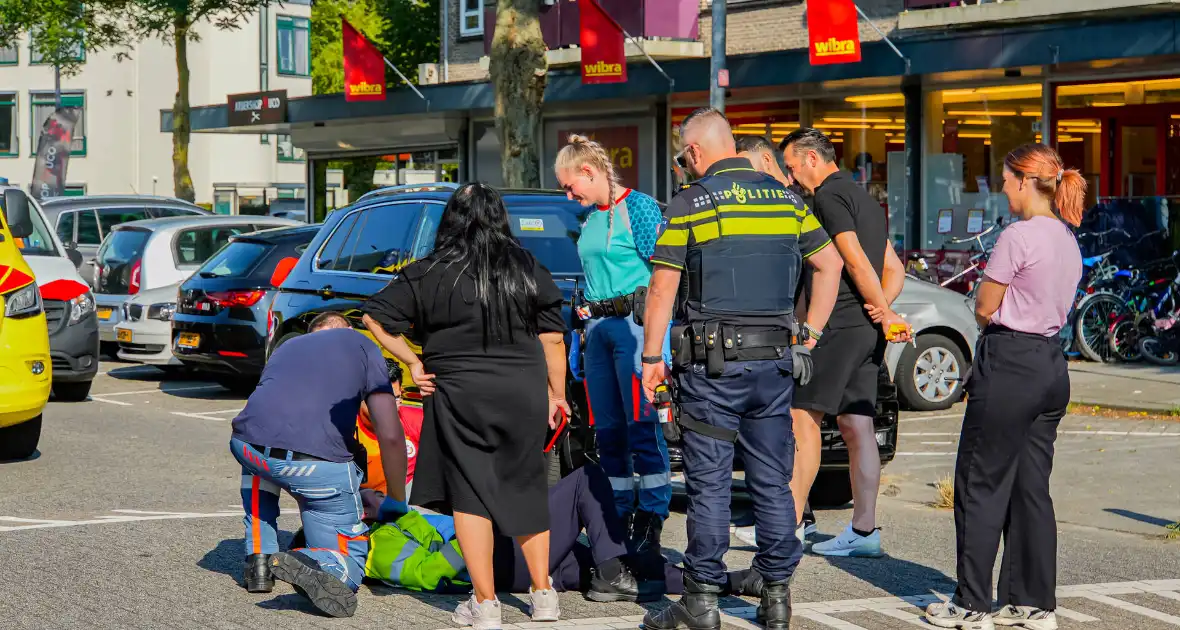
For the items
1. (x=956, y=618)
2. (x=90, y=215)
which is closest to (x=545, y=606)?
(x=956, y=618)

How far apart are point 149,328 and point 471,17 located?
1442cm

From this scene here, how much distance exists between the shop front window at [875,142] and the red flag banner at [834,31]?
191 centimetres

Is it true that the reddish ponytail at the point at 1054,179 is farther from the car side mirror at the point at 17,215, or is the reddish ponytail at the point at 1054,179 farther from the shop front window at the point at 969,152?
the shop front window at the point at 969,152

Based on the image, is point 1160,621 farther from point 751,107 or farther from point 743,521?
point 751,107

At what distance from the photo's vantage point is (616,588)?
21.9 feet

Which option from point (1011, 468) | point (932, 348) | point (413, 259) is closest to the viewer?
point (1011, 468)

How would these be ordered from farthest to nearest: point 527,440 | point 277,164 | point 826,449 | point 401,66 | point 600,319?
point 277,164, point 401,66, point 826,449, point 600,319, point 527,440

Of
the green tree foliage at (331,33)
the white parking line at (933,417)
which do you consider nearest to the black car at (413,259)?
the white parking line at (933,417)

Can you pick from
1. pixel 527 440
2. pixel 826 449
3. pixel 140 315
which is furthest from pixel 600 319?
pixel 140 315

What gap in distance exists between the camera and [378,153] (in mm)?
32125

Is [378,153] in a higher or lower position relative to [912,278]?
higher

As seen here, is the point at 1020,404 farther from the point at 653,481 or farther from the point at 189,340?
the point at 189,340

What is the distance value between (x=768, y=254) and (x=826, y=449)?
106 inches

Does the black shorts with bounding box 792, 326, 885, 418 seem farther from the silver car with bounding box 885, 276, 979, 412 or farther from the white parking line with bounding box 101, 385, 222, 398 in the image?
the white parking line with bounding box 101, 385, 222, 398
